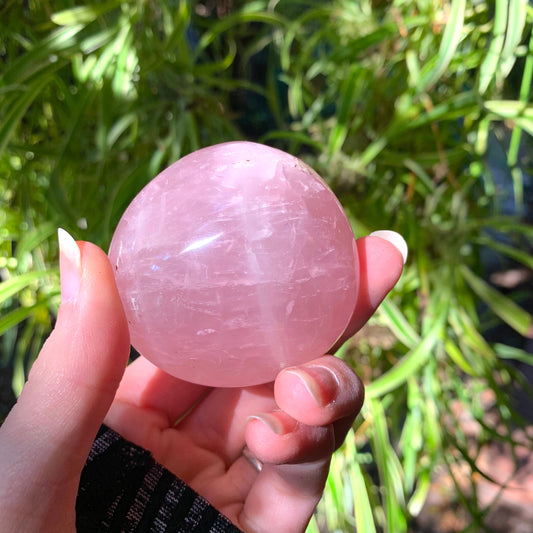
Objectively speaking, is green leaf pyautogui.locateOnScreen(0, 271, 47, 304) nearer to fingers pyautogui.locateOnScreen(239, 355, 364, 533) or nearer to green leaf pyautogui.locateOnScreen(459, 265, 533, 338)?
fingers pyautogui.locateOnScreen(239, 355, 364, 533)

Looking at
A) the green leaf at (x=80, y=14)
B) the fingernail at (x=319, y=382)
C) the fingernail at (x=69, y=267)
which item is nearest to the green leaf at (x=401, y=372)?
the fingernail at (x=319, y=382)

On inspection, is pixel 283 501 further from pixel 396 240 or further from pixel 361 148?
pixel 361 148

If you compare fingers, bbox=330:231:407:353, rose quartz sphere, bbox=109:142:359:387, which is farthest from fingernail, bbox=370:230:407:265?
rose quartz sphere, bbox=109:142:359:387

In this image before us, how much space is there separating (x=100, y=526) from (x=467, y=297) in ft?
1.90

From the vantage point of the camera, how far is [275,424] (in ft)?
1.19

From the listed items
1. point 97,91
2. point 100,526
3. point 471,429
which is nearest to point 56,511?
point 100,526

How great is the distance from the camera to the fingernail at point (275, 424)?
1.18 ft

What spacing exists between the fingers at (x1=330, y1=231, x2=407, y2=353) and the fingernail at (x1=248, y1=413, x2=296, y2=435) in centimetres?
13

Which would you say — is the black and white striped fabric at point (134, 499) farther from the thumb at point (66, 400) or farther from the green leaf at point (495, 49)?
the green leaf at point (495, 49)

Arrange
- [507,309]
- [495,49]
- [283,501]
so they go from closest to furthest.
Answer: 1. [283,501]
2. [495,49]
3. [507,309]

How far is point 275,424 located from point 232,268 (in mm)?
116

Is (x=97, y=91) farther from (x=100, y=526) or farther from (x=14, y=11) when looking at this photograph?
(x=100, y=526)

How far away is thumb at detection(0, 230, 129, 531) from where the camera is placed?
0.31 m

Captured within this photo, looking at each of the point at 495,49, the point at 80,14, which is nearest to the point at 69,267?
the point at 80,14
